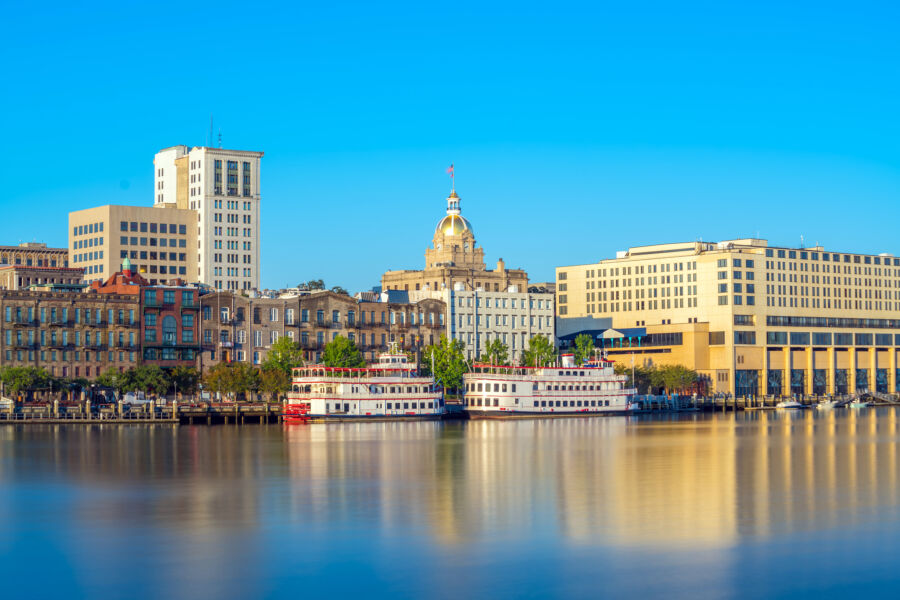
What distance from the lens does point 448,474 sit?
79.1 metres

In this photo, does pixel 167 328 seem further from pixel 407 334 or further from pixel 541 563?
pixel 541 563

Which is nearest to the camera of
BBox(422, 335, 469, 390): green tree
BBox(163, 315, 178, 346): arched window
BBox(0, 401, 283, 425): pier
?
BBox(0, 401, 283, 425): pier

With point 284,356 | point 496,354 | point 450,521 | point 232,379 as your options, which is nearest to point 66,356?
point 232,379

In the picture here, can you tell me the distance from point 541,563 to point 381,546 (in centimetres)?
693

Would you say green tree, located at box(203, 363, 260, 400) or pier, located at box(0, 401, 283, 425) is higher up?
green tree, located at box(203, 363, 260, 400)

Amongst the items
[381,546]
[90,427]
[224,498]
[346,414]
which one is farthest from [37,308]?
[381,546]

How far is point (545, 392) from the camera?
6245 inches

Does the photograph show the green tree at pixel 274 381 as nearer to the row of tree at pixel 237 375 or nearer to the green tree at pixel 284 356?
the row of tree at pixel 237 375

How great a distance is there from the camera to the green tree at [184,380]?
534 ft

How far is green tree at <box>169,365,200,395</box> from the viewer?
534ft

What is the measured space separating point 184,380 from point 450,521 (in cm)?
10973

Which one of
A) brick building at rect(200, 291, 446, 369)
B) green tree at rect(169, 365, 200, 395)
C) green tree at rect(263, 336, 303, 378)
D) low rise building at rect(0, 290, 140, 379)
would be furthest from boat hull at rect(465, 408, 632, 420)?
low rise building at rect(0, 290, 140, 379)

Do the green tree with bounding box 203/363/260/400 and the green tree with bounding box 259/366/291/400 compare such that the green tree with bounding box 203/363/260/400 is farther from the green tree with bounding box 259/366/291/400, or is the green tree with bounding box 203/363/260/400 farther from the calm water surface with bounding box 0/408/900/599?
the calm water surface with bounding box 0/408/900/599

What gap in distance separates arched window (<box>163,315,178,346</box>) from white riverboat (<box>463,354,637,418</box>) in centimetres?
3747
